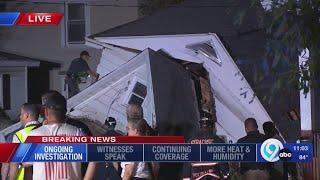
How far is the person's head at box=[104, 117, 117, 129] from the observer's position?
389 inches

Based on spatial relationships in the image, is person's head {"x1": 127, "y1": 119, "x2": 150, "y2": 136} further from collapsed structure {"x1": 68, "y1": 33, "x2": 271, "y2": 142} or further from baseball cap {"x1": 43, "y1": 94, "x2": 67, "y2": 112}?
collapsed structure {"x1": 68, "y1": 33, "x2": 271, "y2": 142}

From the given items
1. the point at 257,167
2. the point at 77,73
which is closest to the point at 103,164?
the point at 257,167

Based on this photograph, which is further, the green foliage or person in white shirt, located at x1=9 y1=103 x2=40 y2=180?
person in white shirt, located at x1=9 y1=103 x2=40 y2=180

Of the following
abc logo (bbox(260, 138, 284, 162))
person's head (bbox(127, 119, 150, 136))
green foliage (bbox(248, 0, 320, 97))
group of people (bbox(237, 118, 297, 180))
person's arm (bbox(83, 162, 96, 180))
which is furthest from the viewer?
group of people (bbox(237, 118, 297, 180))

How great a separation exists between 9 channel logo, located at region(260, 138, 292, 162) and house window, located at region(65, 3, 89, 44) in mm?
10774

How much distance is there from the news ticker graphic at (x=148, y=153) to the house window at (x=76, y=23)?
413 inches

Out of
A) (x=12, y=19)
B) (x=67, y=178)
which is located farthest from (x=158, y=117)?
(x=67, y=178)

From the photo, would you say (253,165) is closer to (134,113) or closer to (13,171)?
(134,113)

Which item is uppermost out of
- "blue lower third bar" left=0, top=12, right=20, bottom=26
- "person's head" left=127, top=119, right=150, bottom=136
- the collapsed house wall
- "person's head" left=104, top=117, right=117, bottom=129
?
"blue lower third bar" left=0, top=12, right=20, bottom=26

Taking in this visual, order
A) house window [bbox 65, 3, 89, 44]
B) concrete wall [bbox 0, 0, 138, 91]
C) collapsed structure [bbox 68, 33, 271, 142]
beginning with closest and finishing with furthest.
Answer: collapsed structure [bbox 68, 33, 271, 142] < concrete wall [bbox 0, 0, 138, 91] < house window [bbox 65, 3, 89, 44]

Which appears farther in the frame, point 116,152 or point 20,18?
point 20,18

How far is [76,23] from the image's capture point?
756 inches

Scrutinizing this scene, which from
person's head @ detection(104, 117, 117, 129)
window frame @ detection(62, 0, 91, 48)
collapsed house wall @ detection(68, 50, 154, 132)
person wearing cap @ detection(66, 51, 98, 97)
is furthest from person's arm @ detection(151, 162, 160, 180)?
window frame @ detection(62, 0, 91, 48)

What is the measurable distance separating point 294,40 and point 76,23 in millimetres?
14987
